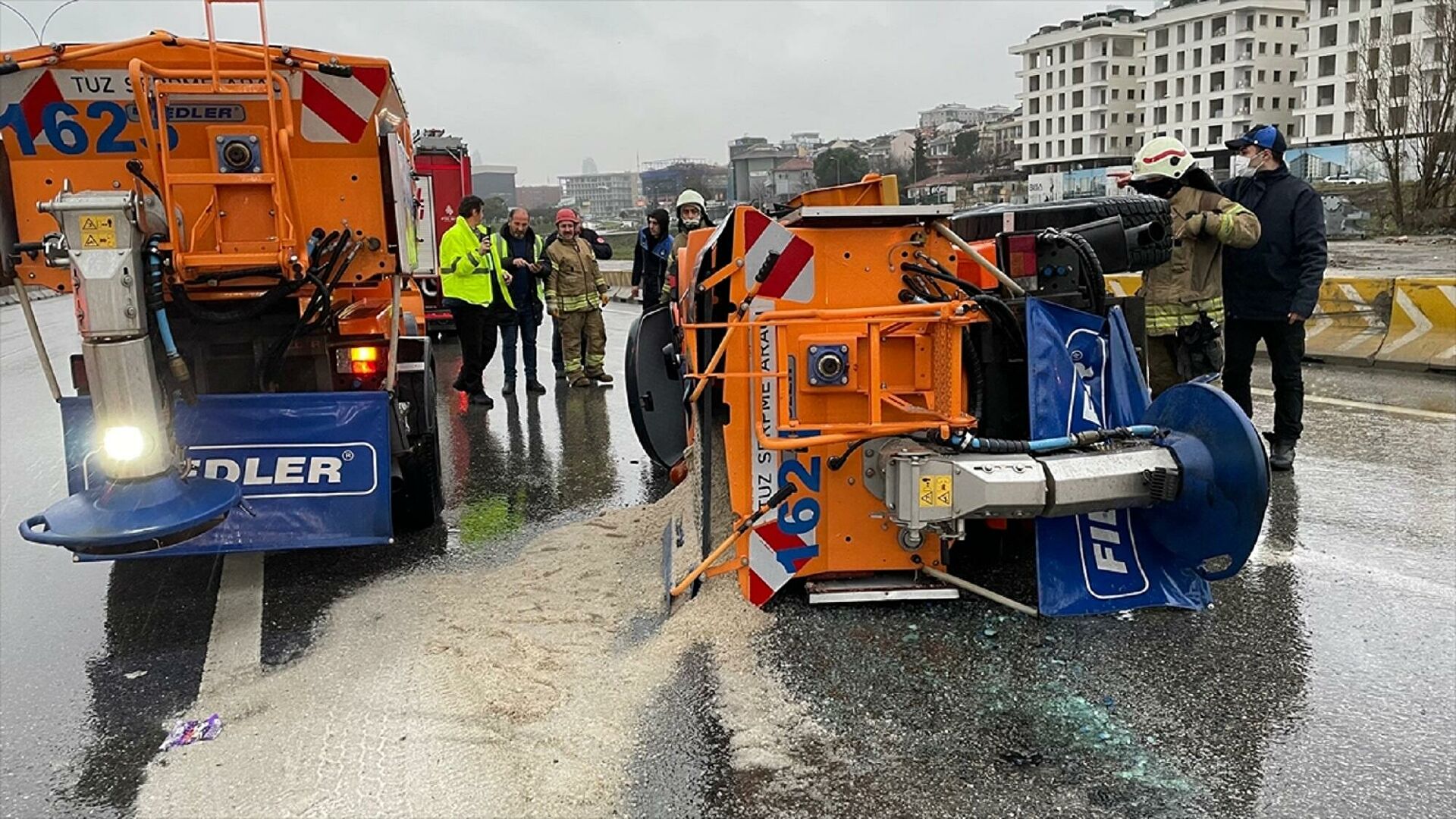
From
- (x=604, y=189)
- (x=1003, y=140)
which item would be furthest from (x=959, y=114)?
(x=604, y=189)

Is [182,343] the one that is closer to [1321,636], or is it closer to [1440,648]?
[1321,636]

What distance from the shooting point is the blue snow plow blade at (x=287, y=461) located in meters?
4.57

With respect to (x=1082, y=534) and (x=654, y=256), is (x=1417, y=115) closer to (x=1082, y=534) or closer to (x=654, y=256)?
(x=654, y=256)

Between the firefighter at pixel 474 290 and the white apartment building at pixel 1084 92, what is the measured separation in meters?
83.1

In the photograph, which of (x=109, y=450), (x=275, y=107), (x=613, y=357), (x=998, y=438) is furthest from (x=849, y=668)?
(x=613, y=357)

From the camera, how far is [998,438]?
4148 mm

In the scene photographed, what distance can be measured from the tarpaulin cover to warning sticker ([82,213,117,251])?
3420 millimetres

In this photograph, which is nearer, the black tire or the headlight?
the headlight

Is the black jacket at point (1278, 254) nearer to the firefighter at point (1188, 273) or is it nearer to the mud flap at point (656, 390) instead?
the firefighter at point (1188, 273)

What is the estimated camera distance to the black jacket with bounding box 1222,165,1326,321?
19.3 feet

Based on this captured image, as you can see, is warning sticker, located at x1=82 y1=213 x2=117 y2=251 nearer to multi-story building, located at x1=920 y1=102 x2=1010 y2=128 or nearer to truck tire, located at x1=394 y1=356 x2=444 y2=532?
truck tire, located at x1=394 y1=356 x2=444 y2=532

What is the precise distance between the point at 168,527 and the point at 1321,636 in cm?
432

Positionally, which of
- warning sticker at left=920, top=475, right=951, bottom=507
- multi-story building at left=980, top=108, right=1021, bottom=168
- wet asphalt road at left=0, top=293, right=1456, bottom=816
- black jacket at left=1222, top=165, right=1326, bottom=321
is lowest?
wet asphalt road at left=0, top=293, right=1456, bottom=816

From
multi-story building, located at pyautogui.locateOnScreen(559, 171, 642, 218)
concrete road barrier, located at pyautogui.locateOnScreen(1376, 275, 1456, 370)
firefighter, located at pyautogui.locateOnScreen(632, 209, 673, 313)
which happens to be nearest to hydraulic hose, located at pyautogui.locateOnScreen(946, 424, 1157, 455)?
firefighter, located at pyautogui.locateOnScreen(632, 209, 673, 313)
